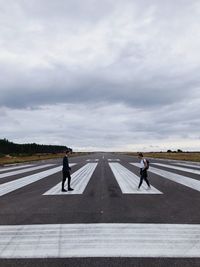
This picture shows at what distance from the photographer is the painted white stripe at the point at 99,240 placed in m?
5.60

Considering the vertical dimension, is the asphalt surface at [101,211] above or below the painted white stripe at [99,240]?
above

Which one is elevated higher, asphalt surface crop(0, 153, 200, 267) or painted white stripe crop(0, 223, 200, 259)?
asphalt surface crop(0, 153, 200, 267)

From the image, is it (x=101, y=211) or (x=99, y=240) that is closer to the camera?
(x=99, y=240)

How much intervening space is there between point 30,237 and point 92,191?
6.56 metres

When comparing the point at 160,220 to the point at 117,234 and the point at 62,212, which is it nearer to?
the point at 117,234

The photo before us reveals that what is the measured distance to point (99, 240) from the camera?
6.32m

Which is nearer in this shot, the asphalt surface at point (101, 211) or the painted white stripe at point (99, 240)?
the asphalt surface at point (101, 211)

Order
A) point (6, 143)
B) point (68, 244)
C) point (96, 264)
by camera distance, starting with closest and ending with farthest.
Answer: point (96, 264)
point (68, 244)
point (6, 143)

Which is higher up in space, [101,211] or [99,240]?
[101,211]

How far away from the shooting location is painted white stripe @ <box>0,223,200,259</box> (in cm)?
560

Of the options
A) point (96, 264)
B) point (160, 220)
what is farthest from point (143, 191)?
point (96, 264)

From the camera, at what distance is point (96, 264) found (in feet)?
16.6

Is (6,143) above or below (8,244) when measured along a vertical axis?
above

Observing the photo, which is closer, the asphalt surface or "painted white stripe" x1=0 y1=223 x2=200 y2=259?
the asphalt surface
